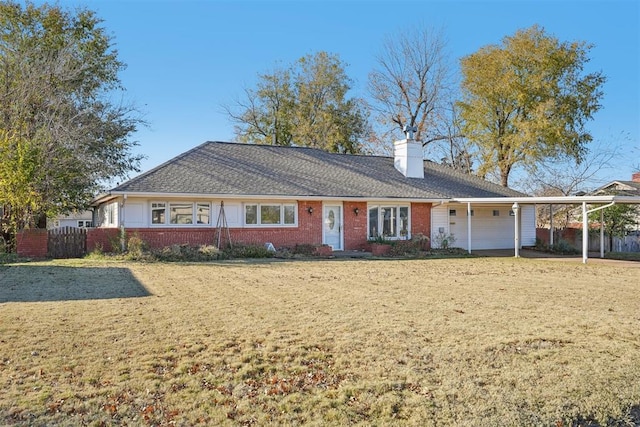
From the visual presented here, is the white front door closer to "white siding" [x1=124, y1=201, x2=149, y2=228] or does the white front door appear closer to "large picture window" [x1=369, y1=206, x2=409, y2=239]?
"large picture window" [x1=369, y1=206, x2=409, y2=239]

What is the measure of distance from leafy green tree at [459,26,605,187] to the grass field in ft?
69.7

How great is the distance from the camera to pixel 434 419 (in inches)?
170

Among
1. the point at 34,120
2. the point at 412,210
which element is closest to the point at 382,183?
the point at 412,210

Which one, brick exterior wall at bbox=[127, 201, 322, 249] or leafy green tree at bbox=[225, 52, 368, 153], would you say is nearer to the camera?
brick exterior wall at bbox=[127, 201, 322, 249]

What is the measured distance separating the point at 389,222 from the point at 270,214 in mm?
5456

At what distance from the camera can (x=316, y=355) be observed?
5.93 m

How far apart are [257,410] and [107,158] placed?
2548 centimetres

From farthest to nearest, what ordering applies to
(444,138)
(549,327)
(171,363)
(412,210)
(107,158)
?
(444,138), (107,158), (412,210), (549,327), (171,363)

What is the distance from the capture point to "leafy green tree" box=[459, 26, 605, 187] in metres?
29.9

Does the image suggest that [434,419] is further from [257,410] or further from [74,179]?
[74,179]

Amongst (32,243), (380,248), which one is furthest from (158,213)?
(380,248)

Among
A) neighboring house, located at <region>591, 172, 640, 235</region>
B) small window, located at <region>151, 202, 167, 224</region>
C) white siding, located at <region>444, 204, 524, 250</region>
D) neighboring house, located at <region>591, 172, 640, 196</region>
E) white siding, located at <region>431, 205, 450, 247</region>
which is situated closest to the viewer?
small window, located at <region>151, 202, 167, 224</region>

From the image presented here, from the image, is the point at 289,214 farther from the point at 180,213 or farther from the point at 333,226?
the point at 180,213

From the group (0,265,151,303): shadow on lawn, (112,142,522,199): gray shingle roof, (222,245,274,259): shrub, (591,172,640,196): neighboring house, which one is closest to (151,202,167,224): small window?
(112,142,522,199): gray shingle roof
